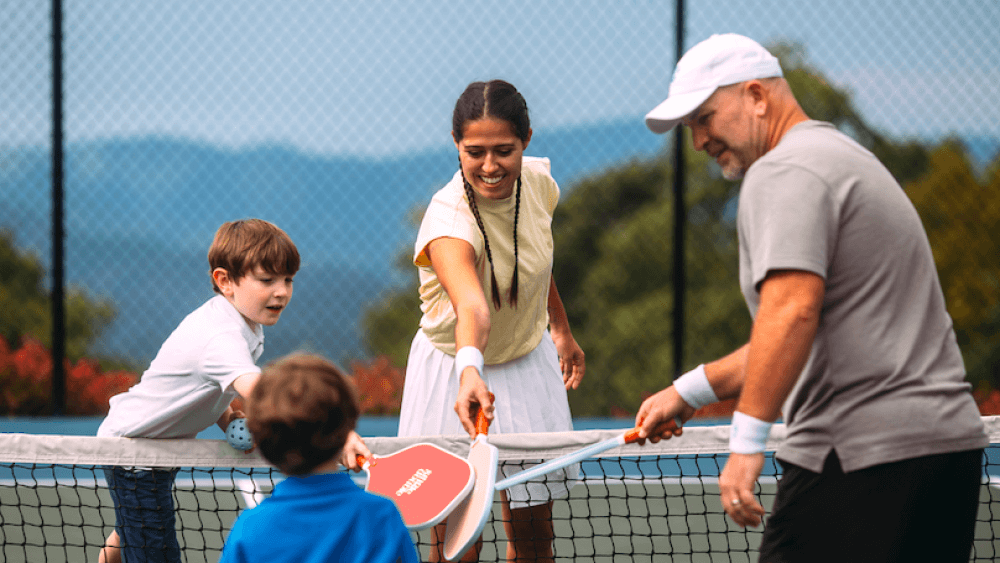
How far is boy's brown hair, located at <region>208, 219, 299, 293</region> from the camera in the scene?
224 cm

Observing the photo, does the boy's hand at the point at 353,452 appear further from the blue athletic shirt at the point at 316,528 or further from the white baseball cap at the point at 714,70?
the white baseball cap at the point at 714,70

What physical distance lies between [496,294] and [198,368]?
700mm

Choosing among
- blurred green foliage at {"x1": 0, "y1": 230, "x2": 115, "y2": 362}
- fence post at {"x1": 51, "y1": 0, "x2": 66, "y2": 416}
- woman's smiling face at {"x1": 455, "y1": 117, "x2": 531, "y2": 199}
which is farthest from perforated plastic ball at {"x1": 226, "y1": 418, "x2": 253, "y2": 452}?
blurred green foliage at {"x1": 0, "y1": 230, "x2": 115, "y2": 362}

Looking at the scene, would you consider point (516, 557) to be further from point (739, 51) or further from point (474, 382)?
point (739, 51)

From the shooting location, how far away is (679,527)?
3.65 m

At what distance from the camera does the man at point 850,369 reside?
59.6 inches

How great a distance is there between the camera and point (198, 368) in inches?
87.6

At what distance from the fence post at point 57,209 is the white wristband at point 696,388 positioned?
4725mm

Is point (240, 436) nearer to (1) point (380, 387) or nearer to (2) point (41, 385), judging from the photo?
(1) point (380, 387)

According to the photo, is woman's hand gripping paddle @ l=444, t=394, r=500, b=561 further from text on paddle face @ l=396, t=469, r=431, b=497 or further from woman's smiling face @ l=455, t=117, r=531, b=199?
woman's smiling face @ l=455, t=117, r=531, b=199

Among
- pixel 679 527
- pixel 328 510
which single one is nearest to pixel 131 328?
pixel 679 527

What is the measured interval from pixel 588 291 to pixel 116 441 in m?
6.45

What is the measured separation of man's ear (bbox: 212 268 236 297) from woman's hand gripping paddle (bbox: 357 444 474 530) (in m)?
0.58

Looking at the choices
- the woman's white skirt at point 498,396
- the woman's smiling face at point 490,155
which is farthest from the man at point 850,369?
the woman's white skirt at point 498,396
